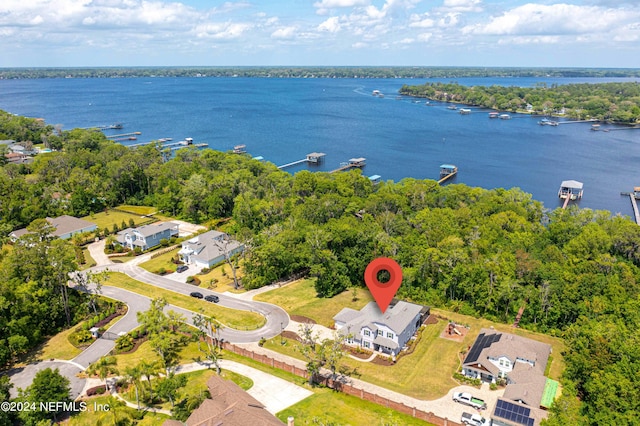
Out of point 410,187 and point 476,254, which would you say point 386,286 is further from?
point 410,187

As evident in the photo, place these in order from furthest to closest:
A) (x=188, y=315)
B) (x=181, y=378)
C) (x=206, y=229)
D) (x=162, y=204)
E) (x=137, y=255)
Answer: (x=162, y=204) → (x=206, y=229) → (x=137, y=255) → (x=188, y=315) → (x=181, y=378)

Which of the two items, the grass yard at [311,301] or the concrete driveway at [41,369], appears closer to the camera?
the concrete driveway at [41,369]

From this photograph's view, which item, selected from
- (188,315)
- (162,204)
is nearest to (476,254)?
Answer: (188,315)

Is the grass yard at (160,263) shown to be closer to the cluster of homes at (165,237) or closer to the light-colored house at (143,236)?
the cluster of homes at (165,237)

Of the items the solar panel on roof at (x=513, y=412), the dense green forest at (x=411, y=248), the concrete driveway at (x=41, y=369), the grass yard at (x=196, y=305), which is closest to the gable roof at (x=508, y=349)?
the dense green forest at (x=411, y=248)

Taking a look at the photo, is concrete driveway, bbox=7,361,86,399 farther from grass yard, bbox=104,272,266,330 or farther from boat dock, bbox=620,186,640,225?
boat dock, bbox=620,186,640,225

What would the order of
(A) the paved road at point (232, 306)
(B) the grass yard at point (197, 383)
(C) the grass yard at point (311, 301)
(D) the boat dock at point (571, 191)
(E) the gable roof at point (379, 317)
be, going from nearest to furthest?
(B) the grass yard at point (197, 383), (E) the gable roof at point (379, 317), (A) the paved road at point (232, 306), (C) the grass yard at point (311, 301), (D) the boat dock at point (571, 191)

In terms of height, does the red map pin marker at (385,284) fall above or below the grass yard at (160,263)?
above
